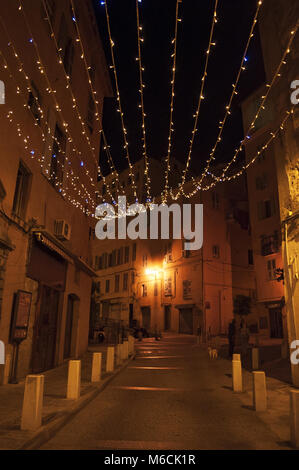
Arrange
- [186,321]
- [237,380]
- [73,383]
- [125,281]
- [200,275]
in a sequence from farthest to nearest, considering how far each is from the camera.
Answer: [125,281]
[186,321]
[200,275]
[237,380]
[73,383]

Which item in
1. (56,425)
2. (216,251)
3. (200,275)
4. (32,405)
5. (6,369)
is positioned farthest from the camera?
(216,251)

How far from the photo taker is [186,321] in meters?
30.4

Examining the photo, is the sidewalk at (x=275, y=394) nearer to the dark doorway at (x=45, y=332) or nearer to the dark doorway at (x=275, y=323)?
the dark doorway at (x=45, y=332)

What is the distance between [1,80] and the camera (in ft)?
26.6

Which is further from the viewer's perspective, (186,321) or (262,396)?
(186,321)

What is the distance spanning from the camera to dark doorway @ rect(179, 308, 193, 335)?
29906mm

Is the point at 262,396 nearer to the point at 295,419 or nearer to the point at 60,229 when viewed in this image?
the point at 295,419

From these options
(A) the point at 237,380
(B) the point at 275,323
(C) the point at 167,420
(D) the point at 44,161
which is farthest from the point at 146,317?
(C) the point at 167,420

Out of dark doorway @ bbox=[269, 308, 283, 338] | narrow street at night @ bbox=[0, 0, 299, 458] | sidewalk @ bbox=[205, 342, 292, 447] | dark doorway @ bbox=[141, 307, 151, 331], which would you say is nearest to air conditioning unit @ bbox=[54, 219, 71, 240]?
narrow street at night @ bbox=[0, 0, 299, 458]

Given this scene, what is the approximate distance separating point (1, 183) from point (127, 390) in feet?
19.7

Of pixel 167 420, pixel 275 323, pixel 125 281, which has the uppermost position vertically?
pixel 125 281

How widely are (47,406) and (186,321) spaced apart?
2521 cm

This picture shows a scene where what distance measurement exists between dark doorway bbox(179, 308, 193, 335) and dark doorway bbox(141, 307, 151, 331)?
5148 mm
